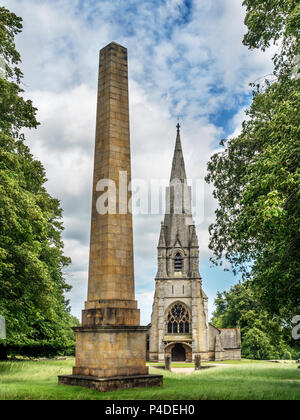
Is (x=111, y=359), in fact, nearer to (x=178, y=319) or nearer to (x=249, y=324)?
(x=178, y=319)

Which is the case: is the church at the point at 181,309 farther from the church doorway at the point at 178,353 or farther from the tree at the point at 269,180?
the tree at the point at 269,180

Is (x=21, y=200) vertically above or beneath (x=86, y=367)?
above

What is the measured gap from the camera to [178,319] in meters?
57.4

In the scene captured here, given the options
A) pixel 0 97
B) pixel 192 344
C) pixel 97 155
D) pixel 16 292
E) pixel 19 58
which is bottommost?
pixel 192 344

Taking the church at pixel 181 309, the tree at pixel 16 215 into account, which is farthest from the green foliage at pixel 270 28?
the church at pixel 181 309

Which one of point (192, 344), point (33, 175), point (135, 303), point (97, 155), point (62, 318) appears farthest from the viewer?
point (192, 344)

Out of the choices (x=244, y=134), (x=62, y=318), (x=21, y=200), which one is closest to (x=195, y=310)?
(x=62, y=318)

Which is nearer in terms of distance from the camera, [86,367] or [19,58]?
[86,367]

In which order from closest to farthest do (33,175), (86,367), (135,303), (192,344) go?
(86,367), (135,303), (33,175), (192,344)

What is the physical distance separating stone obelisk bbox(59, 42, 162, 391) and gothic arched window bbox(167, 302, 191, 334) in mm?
44367

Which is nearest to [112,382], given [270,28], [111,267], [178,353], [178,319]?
[111,267]
